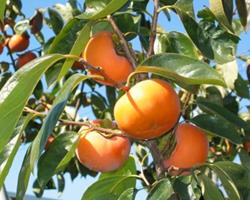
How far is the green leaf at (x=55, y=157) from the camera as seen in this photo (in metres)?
1.21

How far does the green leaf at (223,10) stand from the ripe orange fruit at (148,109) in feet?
0.55

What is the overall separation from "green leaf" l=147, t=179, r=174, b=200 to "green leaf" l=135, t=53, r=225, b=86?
0.83ft

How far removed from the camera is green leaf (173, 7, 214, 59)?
3.79ft

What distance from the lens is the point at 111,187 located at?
1.30 metres

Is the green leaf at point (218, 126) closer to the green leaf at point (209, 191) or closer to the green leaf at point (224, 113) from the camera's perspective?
the green leaf at point (224, 113)

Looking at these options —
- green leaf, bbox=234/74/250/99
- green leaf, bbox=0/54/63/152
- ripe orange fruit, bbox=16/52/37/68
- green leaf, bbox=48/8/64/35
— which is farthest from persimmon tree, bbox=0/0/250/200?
ripe orange fruit, bbox=16/52/37/68

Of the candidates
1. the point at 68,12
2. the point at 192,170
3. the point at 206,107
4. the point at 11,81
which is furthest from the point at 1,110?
the point at 68,12

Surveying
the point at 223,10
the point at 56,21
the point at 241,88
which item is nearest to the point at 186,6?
the point at 223,10

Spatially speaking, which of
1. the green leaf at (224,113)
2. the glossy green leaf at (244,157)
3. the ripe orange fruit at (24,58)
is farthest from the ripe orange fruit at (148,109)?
the ripe orange fruit at (24,58)

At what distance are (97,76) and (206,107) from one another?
37cm

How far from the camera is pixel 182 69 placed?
36.5 inches

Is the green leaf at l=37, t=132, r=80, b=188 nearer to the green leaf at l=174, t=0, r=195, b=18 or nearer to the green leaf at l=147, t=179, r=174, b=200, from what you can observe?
the green leaf at l=147, t=179, r=174, b=200

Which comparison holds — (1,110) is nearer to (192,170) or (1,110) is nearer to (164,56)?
(164,56)

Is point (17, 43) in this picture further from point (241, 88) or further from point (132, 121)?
point (132, 121)
